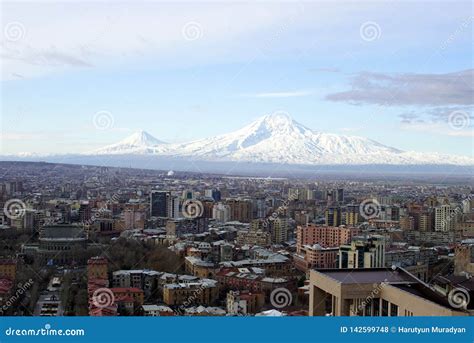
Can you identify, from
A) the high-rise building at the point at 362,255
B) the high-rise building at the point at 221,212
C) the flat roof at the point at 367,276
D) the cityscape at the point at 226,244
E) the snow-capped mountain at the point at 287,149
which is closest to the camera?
the flat roof at the point at 367,276

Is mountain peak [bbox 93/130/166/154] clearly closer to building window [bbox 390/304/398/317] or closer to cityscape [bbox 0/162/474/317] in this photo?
cityscape [bbox 0/162/474/317]

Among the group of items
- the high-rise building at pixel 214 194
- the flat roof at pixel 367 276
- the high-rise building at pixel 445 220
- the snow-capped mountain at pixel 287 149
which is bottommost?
the high-rise building at pixel 445 220

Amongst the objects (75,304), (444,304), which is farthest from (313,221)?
(444,304)

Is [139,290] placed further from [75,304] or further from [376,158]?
[376,158]

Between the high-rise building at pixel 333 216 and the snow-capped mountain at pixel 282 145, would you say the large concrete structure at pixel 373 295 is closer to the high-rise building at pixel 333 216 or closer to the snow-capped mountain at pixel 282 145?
the snow-capped mountain at pixel 282 145

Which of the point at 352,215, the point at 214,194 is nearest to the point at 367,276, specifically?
the point at 352,215

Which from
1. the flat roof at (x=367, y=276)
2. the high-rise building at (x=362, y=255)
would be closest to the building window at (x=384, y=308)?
the flat roof at (x=367, y=276)
